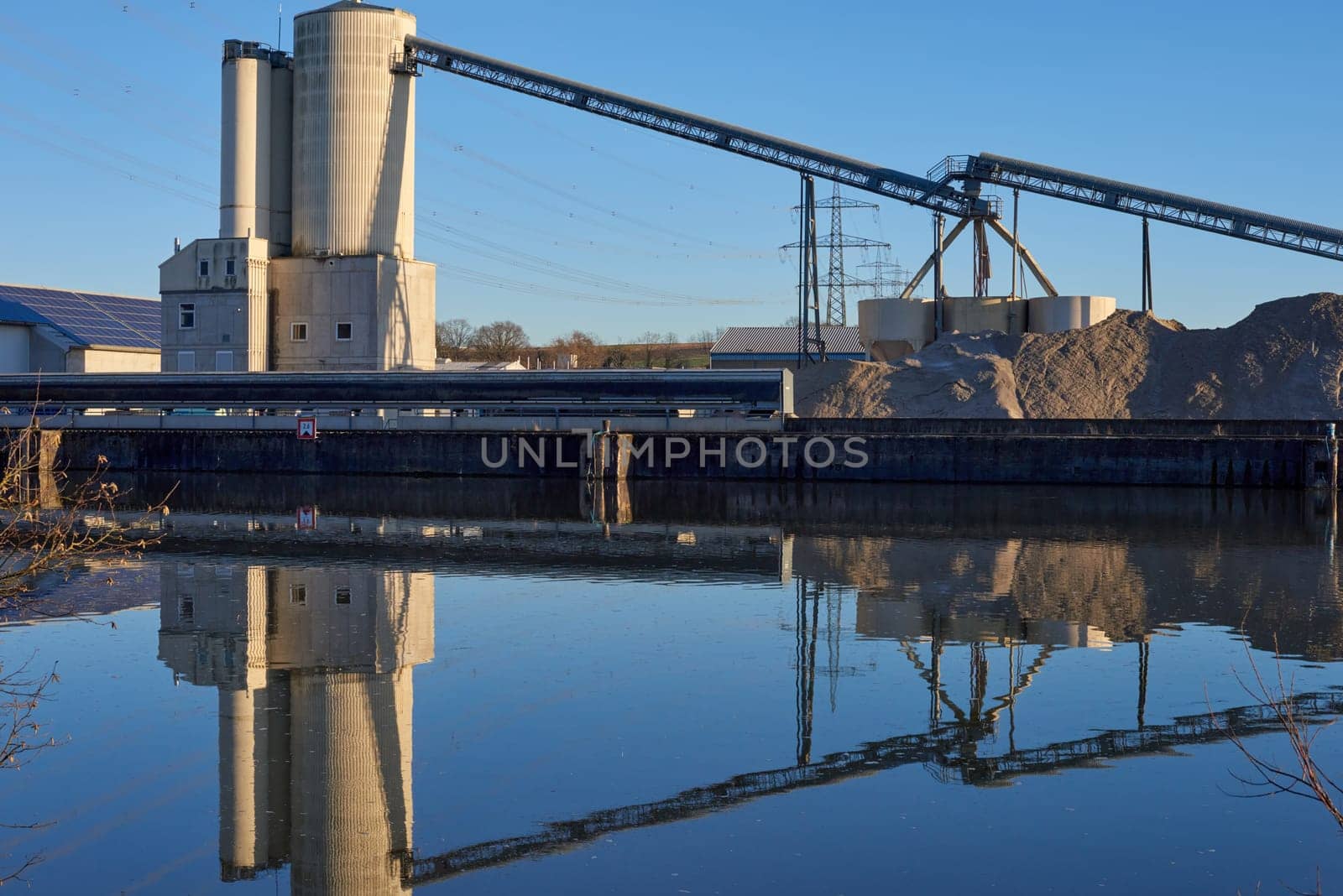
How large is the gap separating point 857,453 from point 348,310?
841 inches

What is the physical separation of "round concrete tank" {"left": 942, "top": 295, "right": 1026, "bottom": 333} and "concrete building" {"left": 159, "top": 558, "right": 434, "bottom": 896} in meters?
39.7

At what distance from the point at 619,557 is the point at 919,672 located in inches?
415

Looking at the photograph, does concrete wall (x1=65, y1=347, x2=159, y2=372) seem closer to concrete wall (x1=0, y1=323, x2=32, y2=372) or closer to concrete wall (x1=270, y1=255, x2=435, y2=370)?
concrete wall (x1=0, y1=323, x2=32, y2=372)

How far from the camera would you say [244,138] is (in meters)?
54.1

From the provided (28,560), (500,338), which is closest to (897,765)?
(28,560)

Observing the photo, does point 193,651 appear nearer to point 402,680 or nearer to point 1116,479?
point 402,680

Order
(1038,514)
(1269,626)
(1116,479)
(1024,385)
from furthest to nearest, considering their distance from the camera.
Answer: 1. (1024,385)
2. (1116,479)
3. (1038,514)
4. (1269,626)

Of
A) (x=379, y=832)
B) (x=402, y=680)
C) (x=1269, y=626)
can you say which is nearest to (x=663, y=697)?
(x=402, y=680)

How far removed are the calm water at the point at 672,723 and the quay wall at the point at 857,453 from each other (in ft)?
62.1

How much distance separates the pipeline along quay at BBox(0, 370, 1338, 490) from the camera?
4331cm

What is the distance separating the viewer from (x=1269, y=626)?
17.1m

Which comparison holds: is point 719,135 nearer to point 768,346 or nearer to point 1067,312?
point 1067,312

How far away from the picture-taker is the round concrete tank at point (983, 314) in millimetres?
57406

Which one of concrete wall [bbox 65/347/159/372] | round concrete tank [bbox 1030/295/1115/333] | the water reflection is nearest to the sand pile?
round concrete tank [bbox 1030/295/1115/333]
